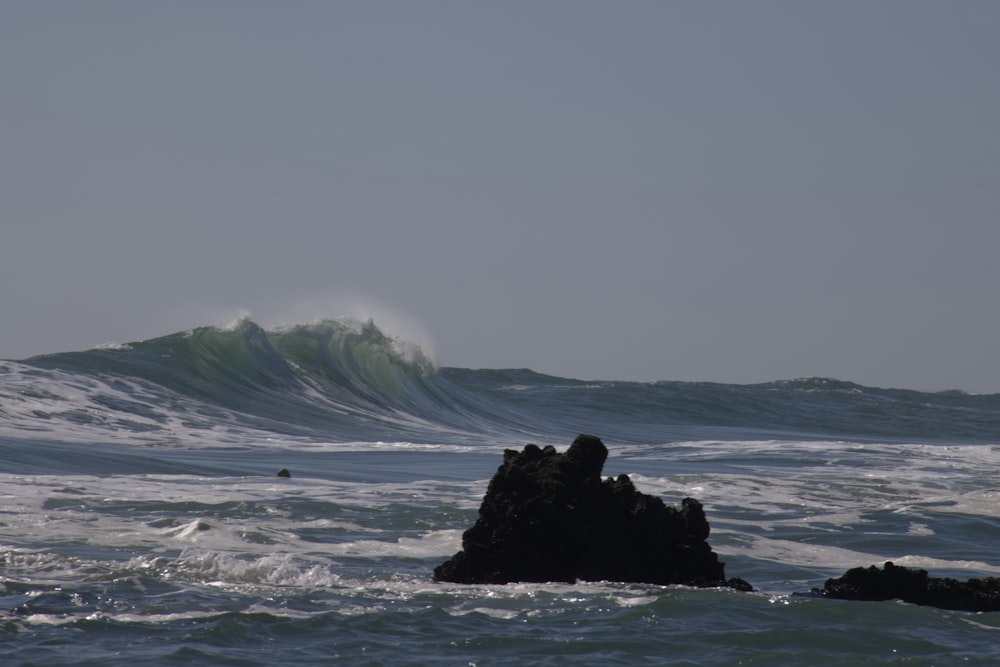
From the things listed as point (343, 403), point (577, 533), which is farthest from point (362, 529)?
Result: point (343, 403)

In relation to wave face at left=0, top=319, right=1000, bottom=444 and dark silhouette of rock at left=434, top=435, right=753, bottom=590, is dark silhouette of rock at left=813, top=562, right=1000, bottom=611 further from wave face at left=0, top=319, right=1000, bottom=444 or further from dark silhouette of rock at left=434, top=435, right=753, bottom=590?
wave face at left=0, top=319, right=1000, bottom=444

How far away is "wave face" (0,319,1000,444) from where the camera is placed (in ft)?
71.7

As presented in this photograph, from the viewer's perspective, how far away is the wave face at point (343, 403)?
21859 mm

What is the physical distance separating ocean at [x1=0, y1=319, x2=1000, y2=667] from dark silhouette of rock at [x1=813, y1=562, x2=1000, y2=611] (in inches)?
7.8

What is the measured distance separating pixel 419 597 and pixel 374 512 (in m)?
4.47

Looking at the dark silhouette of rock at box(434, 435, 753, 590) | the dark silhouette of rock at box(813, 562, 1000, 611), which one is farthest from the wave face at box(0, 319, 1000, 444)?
the dark silhouette of rock at box(813, 562, 1000, 611)

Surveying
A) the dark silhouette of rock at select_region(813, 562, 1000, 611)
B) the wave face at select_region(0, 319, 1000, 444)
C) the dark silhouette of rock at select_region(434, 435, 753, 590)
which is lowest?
the dark silhouette of rock at select_region(813, 562, 1000, 611)

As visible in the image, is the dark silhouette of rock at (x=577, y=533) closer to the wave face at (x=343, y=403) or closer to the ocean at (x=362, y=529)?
the ocean at (x=362, y=529)

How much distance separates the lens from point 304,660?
20.7 feet

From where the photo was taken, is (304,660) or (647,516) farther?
(647,516)

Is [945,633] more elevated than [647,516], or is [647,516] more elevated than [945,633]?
[647,516]

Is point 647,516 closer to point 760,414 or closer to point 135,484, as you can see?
point 135,484

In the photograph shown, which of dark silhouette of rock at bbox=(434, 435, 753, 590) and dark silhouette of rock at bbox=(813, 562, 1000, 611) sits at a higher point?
dark silhouette of rock at bbox=(434, 435, 753, 590)

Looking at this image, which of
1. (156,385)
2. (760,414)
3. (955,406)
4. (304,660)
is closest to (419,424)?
(156,385)
